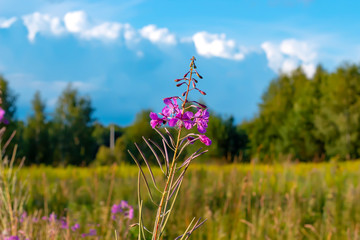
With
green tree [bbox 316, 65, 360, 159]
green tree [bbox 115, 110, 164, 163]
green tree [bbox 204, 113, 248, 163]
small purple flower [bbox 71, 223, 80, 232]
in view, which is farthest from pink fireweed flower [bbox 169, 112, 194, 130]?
green tree [bbox 316, 65, 360, 159]

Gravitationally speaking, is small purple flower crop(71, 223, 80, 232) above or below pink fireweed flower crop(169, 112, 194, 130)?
below

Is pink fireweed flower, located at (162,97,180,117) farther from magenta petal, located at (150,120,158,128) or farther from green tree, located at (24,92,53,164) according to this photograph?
green tree, located at (24,92,53,164)

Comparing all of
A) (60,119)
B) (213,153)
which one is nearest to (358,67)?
(213,153)

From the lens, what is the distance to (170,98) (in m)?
1.03

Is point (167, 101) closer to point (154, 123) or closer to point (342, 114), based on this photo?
point (154, 123)

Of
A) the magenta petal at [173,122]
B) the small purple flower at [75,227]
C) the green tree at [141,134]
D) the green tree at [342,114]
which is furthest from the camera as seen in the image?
the green tree at [342,114]

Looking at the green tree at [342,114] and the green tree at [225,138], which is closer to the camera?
the green tree at [225,138]

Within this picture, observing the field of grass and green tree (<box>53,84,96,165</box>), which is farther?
green tree (<box>53,84,96,165</box>)

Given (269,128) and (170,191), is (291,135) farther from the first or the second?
(170,191)

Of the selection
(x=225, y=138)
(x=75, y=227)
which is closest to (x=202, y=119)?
(x=75, y=227)

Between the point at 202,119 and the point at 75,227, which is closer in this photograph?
the point at 202,119

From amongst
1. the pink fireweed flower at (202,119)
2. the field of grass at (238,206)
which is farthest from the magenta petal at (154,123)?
the field of grass at (238,206)

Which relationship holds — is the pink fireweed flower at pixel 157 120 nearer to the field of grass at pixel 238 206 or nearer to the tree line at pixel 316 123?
the field of grass at pixel 238 206

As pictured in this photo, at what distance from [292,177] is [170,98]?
6314 mm
